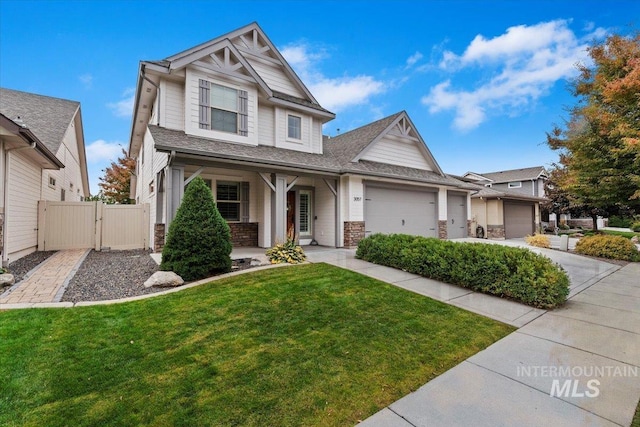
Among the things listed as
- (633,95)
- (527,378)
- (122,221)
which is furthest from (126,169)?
(633,95)

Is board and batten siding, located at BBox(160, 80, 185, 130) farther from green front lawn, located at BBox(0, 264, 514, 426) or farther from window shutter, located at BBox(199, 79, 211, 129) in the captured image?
green front lawn, located at BBox(0, 264, 514, 426)

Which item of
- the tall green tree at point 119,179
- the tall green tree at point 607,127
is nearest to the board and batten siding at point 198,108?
the tall green tree at point 607,127

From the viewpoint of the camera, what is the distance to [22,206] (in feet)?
27.7

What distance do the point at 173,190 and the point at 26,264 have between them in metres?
4.17

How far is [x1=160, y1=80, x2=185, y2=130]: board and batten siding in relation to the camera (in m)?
9.38

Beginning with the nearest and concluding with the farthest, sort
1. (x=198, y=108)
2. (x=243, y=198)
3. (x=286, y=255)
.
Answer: (x=286, y=255), (x=198, y=108), (x=243, y=198)

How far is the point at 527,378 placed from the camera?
292 centimetres

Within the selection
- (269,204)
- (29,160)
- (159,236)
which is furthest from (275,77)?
(29,160)

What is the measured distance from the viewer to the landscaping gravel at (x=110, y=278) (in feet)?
17.3

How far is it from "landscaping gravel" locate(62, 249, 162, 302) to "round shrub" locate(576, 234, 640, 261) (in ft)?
46.7

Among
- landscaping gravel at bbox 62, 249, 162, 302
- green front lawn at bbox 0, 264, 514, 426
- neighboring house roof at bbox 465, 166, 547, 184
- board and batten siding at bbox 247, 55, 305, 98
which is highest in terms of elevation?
board and batten siding at bbox 247, 55, 305, 98

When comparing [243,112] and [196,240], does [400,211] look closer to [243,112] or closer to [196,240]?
[243,112]
